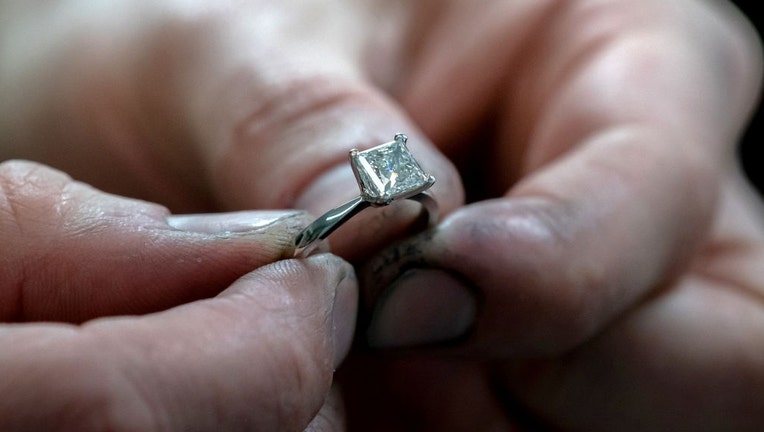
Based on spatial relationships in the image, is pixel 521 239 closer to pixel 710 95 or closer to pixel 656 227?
pixel 656 227

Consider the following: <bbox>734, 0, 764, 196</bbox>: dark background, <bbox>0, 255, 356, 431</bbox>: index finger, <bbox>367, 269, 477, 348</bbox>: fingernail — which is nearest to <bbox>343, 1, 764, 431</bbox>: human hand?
<bbox>367, 269, 477, 348</bbox>: fingernail

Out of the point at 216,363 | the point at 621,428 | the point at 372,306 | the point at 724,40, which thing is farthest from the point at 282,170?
the point at 724,40

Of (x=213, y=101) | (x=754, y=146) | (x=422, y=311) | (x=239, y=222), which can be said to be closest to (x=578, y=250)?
(x=422, y=311)

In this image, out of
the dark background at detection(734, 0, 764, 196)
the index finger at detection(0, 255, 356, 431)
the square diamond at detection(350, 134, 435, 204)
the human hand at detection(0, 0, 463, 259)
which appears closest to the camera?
the index finger at detection(0, 255, 356, 431)

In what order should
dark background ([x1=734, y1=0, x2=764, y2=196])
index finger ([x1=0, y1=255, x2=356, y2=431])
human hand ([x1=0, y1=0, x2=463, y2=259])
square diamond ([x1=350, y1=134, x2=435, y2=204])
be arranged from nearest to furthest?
index finger ([x1=0, y1=255, x2=356, y2=431]) < square diamond ([x1=350, y1=134, x2=435, y2=204]) < human hand ([x1=0, y1=0, x2=463, y2=259]) < dark background ([x1=734, y1=0, x2=764, y2=196])

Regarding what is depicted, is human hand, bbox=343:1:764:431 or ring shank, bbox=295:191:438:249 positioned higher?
ring shank, bbox=295:191:438:249

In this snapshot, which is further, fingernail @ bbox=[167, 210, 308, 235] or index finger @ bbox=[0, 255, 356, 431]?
fingernail @ bbox=[167, 210, 308, 235]

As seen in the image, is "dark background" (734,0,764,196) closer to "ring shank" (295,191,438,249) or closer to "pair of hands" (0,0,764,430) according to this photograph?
"pair of hands" (0,0,764,430)
